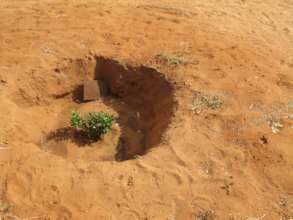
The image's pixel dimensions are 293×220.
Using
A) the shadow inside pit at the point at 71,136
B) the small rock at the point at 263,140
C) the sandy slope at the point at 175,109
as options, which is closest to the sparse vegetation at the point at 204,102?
the sandy slope at the point at 175,109

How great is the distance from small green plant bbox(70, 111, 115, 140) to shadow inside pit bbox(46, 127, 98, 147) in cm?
10

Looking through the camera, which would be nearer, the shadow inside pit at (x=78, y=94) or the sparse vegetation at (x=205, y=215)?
the sparse vegetation at (x=205, y=215)

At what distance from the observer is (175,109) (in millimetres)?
5371

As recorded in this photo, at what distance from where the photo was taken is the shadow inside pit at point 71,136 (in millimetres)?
5597

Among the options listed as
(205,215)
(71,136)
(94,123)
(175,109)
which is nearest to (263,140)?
(175,109)

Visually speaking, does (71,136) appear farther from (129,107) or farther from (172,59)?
(172,59)

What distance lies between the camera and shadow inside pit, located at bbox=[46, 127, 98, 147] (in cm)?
560

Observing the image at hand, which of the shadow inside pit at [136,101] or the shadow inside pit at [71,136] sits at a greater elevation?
the shadow inside pit at [136,101]

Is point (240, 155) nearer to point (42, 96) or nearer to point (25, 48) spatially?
point (42, 96)

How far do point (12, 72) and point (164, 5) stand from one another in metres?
2.85

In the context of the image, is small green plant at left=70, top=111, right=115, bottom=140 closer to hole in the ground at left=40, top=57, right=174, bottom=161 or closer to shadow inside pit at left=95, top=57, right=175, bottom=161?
hole in the ground at left=40, top=57, right=174, bottom=161

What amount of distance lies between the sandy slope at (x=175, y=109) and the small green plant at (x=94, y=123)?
0.69 ft

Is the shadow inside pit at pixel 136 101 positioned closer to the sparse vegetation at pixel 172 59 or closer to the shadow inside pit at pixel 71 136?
the sparse vegetation at pixel 172 59

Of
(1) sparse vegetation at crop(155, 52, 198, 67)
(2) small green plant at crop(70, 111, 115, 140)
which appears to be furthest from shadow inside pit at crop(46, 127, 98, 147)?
(1) sparse vegetation at crop(155, 52, 198, 67)
